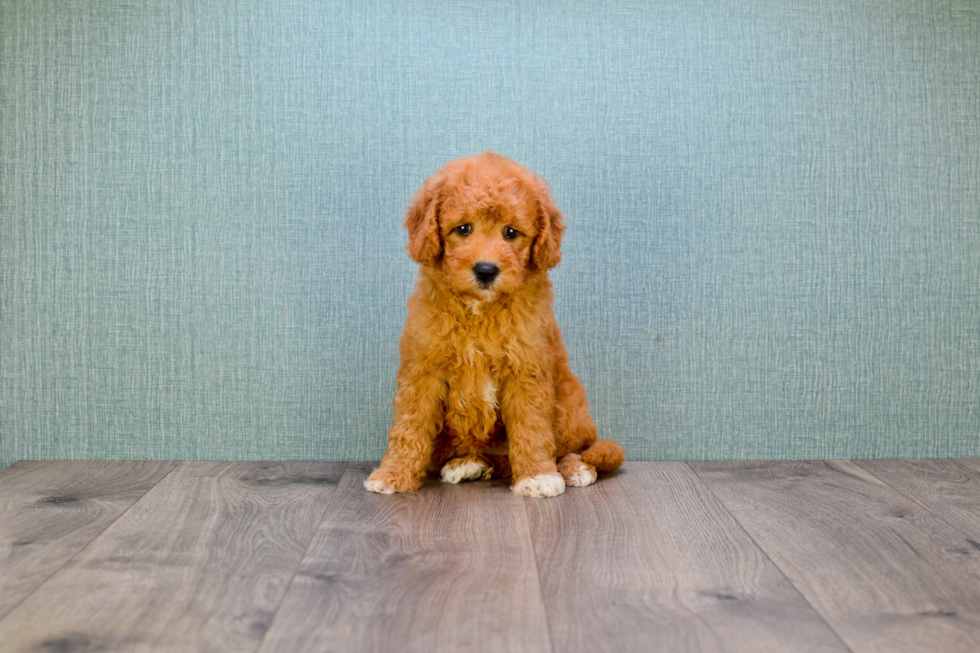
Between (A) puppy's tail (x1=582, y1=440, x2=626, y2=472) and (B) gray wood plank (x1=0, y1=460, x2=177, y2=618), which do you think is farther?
(A) puppy's tail (x1=582, y1=440, x2=626, y2=472)

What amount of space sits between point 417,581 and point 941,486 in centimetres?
168

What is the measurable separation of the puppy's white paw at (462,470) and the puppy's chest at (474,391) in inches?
5.7

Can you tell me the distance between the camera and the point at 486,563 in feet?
5.75

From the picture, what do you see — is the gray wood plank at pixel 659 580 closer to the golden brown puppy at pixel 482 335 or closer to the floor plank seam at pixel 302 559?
the golden brown puppy at pixel 482 335

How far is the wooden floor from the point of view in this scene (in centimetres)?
143

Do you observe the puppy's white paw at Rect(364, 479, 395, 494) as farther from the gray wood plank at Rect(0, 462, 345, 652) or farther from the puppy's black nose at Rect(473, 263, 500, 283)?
the puppy's black nose at Rect(473, 263, 500, 283)

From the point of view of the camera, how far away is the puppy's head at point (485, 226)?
6.91 feet

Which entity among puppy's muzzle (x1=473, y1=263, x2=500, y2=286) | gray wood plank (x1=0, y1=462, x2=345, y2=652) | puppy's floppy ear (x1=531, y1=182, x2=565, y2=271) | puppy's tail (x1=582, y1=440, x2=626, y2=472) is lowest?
gray wood plank (x1=0, y1=462, x2=345, y2=652)

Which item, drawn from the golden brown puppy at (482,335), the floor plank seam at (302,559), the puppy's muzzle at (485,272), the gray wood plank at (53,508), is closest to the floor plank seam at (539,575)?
the golden brown puppy at (482,335)

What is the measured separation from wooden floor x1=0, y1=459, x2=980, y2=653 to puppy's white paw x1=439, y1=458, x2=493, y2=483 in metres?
0.05

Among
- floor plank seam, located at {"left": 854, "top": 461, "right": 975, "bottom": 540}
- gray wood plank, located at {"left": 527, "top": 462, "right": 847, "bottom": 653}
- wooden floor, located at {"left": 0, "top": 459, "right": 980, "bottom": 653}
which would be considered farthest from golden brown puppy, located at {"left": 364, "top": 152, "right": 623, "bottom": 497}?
floor plank seam, located at {"left": 854, "top": 461, "right": 975, "bottom": 540}

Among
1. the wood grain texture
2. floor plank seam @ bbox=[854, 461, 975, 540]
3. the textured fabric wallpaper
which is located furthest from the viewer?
the textured fabric wallpaper

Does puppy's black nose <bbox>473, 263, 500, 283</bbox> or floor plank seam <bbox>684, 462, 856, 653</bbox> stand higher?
puppy's black nose <bbox>473, 263, 500, 283</bbox>

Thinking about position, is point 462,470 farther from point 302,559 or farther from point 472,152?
point 472,152
